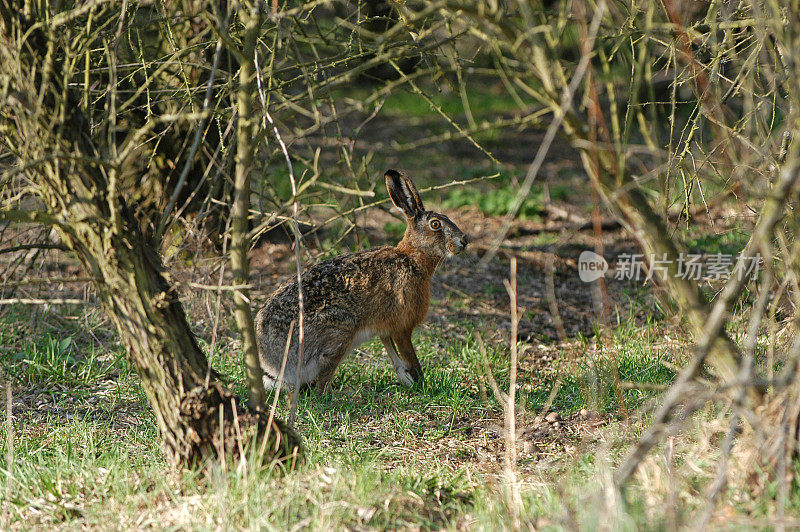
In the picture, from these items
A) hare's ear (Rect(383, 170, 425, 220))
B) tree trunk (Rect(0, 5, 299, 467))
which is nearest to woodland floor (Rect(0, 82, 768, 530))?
tree trunk (Rect(0, 5, 299, 467))

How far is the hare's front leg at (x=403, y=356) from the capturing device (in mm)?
5880

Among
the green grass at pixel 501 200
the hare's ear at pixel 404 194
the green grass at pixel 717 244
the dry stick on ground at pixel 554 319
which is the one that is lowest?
the dry stick on ground at pixel 554 319

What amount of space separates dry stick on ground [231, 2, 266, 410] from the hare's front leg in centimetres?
197

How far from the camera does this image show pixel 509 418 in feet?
12.4

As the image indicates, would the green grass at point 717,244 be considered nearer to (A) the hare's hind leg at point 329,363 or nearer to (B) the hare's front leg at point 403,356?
(B) the hare's front leg at point 403,356

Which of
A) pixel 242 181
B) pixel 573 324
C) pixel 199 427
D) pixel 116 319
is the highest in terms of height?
pixel 242 181

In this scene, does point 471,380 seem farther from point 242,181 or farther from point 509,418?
point 242,181

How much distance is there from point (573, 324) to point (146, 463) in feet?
13.7

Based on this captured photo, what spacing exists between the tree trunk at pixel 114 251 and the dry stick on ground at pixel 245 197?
0.61 ft

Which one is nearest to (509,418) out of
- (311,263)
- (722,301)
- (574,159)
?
(722,301)

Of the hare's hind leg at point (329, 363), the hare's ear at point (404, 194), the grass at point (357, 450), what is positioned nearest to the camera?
the grass at point (357, 450)

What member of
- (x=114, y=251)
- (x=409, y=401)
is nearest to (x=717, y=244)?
(x=409, y=401)

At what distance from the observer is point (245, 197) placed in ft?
12.6
